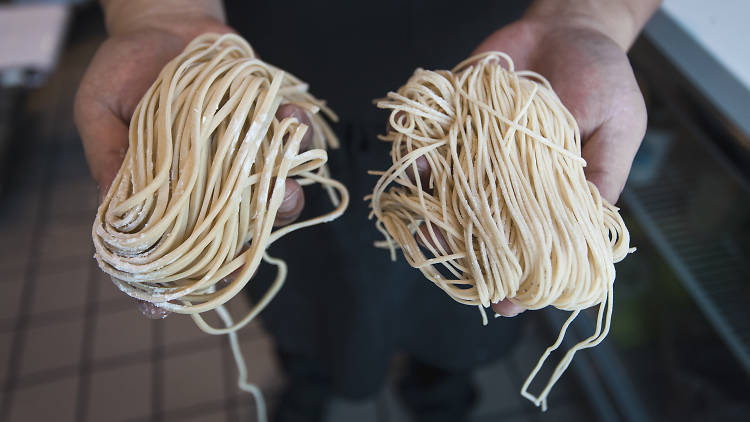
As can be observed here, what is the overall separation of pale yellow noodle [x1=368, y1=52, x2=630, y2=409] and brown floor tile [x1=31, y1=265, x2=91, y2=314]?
4.69 ft

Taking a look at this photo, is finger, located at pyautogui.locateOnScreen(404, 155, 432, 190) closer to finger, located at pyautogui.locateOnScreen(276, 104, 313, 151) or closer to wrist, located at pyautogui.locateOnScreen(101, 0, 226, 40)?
finger, located at pyautogui.locateOnScreen(276, 104, 313, 151)

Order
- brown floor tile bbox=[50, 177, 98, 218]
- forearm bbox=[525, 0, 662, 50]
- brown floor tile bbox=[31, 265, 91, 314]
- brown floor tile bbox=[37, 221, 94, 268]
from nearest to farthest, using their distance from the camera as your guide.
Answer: forearm bbox=[525, 0, 662, 50], brown floor tile bbox=[31, 265, 91, 314], brown floor tile bbox=[37, 221, 94, 268], brown floor tile bbox=[50, 177, 98, 218]

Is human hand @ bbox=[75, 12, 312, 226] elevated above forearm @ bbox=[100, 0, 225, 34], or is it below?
below

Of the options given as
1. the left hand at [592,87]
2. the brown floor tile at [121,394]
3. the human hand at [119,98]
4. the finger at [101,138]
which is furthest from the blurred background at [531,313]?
the finger at [101,138]

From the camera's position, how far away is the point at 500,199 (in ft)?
1.86

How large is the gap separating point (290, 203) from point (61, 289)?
1.43m

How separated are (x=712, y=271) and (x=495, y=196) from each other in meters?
0.74

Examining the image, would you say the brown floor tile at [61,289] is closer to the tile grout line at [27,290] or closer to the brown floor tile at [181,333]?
the tile grout line at [27,290]

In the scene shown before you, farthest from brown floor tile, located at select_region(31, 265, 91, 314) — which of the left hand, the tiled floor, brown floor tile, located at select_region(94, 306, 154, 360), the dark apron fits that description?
the left hand

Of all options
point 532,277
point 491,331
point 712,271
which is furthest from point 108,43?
point 712,271

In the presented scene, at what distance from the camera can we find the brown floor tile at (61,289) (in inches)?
63.6

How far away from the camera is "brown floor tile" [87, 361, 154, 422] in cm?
140

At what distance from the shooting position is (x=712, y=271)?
1018 millimetres

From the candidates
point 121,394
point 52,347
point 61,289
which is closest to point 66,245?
point 61,289
